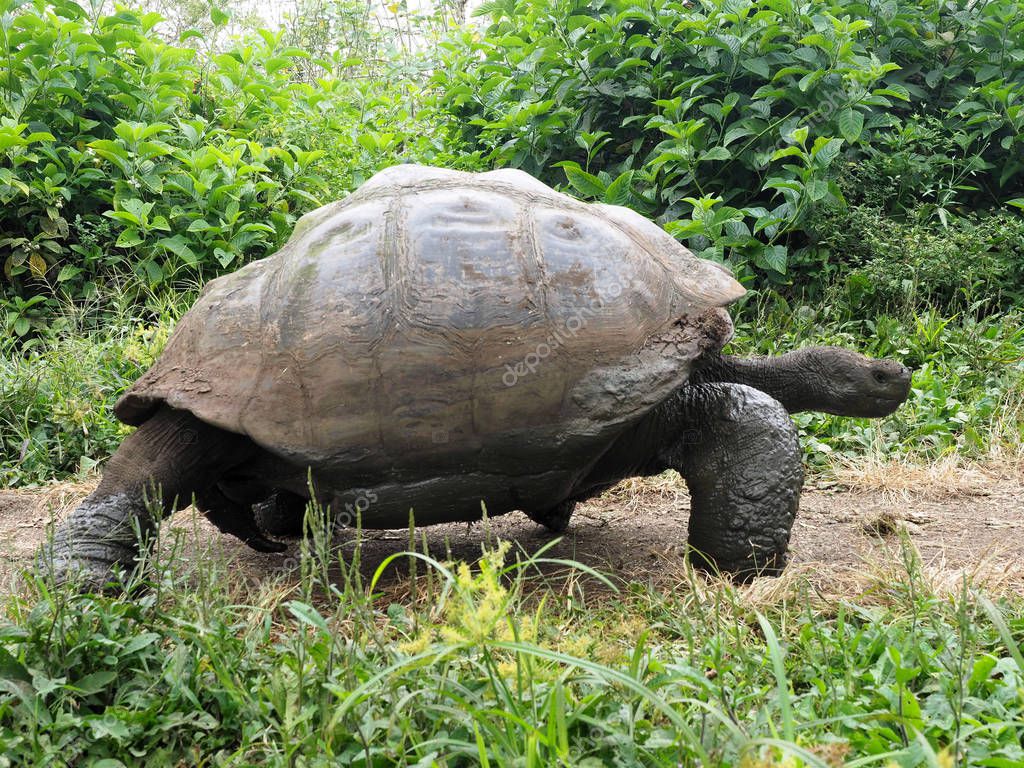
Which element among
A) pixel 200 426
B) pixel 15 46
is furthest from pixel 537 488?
pixel 15 46

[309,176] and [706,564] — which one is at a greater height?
[309,176]

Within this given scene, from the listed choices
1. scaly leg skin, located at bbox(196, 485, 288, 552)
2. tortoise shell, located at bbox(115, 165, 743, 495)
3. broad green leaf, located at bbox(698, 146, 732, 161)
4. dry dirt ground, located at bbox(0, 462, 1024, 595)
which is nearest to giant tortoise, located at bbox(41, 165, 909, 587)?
tortoise shell, located at bbox(115, 165, 743, 495)

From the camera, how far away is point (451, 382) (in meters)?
3.32

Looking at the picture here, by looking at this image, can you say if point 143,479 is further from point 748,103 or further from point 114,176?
point 748,103

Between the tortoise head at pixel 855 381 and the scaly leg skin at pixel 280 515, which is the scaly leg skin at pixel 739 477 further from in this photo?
the scaly leg skin at pixel 280 515

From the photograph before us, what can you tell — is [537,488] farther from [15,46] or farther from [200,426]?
[15,46]

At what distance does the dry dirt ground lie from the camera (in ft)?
12.0

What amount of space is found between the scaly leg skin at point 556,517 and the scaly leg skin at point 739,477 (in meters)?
0.75

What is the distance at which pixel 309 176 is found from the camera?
7590 mm

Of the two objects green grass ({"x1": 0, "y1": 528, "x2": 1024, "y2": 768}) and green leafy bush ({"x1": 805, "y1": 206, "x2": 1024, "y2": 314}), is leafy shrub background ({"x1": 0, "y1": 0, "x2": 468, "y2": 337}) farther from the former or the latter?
green grass ({"x1": 0, "y1": 528, "x2": 1024, "y2": 768})

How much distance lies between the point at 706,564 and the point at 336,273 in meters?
1.82

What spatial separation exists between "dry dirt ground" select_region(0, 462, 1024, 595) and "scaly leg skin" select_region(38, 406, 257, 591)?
0.66ft

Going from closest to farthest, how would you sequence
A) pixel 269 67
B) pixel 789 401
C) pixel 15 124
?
pixel 789 401, pixel 15 124, pixel 269 67

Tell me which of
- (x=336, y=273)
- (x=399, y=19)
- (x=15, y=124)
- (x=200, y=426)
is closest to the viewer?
(x=336, y=273)
